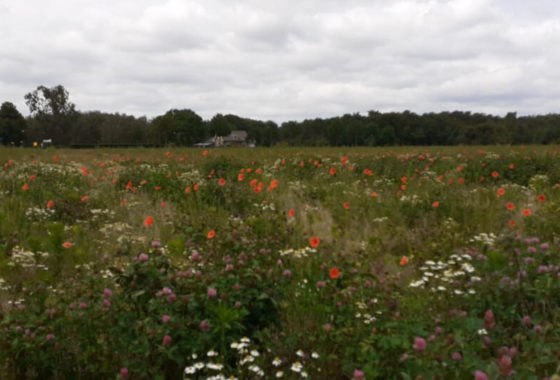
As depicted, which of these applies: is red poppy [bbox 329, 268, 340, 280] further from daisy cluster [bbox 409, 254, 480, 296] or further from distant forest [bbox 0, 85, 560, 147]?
distant forest [bbox 0, 85, 560, 147]

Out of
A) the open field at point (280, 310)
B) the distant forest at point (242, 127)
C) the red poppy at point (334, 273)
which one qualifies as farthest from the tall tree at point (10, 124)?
the red poppy at point (334, 273)

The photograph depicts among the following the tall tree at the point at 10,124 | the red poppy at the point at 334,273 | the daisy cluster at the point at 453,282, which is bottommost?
the daisy cluster at the point at 453,282

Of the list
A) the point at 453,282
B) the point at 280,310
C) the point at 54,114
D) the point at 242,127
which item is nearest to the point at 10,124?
the point at 54,114

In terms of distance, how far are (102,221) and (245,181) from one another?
2.73 meters

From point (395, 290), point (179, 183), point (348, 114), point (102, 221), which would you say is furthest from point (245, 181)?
point (348, 114)

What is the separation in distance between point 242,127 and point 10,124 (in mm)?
42897

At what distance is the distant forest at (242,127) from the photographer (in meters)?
49.2

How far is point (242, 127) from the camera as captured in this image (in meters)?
98.1

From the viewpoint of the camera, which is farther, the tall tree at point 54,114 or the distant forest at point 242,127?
the tall tree at point 54,114

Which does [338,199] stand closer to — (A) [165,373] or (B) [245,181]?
(B) [245,181]

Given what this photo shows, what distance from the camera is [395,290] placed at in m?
2.98

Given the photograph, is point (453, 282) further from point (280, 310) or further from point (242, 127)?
point (242, 127)

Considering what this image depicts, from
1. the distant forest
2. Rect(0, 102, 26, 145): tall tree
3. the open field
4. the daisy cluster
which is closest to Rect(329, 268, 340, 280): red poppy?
the open field

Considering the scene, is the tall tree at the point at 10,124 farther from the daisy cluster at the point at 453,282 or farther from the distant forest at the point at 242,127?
the daisy cluster at the point at 453,282
